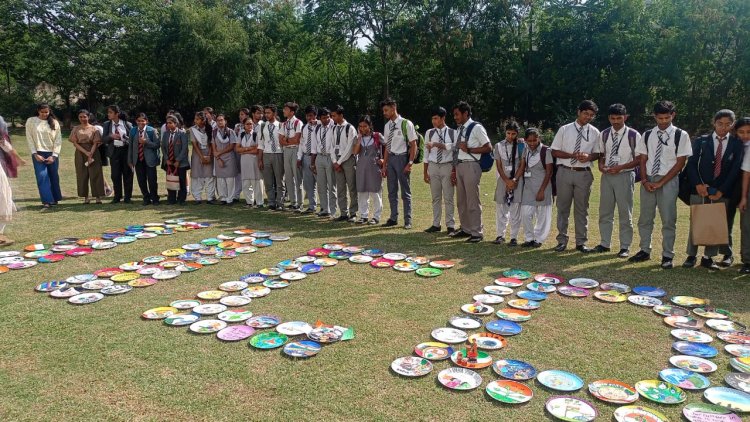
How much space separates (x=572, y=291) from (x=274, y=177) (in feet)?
20.1

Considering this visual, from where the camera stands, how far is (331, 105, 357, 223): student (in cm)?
862

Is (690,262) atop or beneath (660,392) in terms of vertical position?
atop

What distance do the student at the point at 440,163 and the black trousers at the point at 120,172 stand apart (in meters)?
5.84

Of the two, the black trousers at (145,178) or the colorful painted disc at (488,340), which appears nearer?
the colorful painted disc at (488,340)

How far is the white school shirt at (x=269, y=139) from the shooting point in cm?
960

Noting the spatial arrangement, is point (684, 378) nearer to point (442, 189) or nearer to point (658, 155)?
point (658, 155)

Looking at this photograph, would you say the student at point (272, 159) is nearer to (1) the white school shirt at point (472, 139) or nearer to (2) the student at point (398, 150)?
(2) the student at point (398, 150)

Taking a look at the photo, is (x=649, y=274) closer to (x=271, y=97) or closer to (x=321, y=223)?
(x=321, y=223)

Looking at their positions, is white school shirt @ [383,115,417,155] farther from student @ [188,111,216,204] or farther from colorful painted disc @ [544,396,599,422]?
colorful painted disc @ [544,396,599,422]

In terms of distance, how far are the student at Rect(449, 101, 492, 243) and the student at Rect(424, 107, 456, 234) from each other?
0.15m

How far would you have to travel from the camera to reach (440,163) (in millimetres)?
7691

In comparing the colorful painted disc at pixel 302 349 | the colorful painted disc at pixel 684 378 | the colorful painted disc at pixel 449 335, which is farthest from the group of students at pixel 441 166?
the colorful painted disc at pixel 302 349

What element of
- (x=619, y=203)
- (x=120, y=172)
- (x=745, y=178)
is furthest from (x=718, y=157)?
(x=120, y=172)

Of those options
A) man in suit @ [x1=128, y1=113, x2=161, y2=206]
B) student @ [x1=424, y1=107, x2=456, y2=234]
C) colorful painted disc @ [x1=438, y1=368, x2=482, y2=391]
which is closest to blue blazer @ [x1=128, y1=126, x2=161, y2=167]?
man in suit @ [x1=128, y1=113, x2=161, y2=206]
